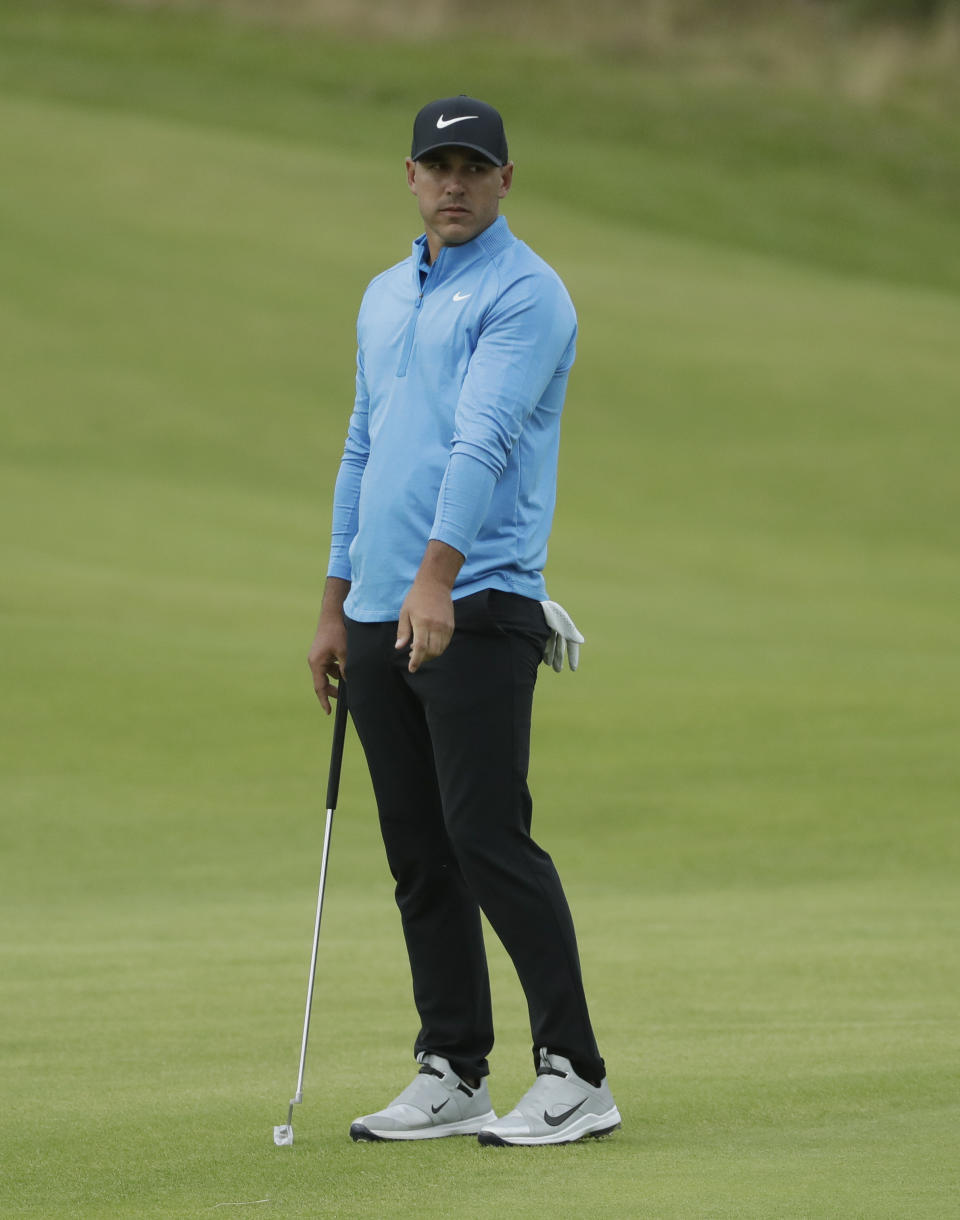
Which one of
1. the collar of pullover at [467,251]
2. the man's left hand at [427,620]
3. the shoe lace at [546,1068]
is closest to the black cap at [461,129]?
the collar of pullover at [467,251]

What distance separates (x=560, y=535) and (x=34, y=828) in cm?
881

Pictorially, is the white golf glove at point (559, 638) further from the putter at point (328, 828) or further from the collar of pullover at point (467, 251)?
the collar of pullover at point (467, 251)

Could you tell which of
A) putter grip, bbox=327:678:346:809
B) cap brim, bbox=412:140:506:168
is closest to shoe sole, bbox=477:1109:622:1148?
putter grip, bbox=327:678:346:809

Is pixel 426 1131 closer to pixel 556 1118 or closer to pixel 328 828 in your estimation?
pixel 556 1118

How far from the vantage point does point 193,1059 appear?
5074 millimetres

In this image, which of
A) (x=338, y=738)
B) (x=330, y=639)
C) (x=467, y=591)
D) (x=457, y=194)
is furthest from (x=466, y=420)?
(x=338, y=738)

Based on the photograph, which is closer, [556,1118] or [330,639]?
[556,1118]

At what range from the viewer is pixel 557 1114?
4137 millimetres

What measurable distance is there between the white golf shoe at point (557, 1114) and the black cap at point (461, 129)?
185 cm

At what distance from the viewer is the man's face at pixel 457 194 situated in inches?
168

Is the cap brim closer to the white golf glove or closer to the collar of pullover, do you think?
the collar of pullover

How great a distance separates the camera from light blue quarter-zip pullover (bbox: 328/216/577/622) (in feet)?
13.3

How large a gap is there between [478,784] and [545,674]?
9154 mm

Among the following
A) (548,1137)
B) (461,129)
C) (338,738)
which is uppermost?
(461,129)
